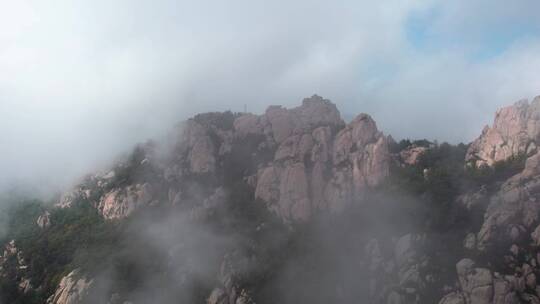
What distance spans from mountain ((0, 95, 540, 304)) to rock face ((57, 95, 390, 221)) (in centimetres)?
45

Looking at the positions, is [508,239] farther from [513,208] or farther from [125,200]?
[125,200]

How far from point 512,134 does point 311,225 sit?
62193 mm

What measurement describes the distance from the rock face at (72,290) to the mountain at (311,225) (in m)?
0.38

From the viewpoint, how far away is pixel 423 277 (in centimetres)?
12469

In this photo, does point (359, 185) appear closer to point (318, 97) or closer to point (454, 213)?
point (454, 213)

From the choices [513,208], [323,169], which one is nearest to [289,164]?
[323,169]

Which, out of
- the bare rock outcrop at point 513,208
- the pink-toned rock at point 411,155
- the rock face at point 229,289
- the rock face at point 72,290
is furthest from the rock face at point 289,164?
the bare rock outcrop at point 513,208

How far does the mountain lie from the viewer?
12456cm

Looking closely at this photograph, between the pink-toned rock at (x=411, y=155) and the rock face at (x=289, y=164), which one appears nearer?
the rock face at (x=289, y=164)

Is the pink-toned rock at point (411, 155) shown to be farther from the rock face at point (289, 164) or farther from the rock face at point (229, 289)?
the rock face at point (229, 289)

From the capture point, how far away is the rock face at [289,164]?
16575cm

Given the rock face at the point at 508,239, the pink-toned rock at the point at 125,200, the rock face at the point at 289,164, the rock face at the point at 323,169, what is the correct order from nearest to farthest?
the rock face at the point at 508,239 < the rock face at the point at 323,169 < the rock face at the point at 289,164 < the pink-toned rock at the point at 125,200

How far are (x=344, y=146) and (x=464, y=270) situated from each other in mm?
62839

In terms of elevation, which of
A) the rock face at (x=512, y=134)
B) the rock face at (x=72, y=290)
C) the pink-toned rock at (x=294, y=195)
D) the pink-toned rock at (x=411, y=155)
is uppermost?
the rock face at (x=512, y=134)
